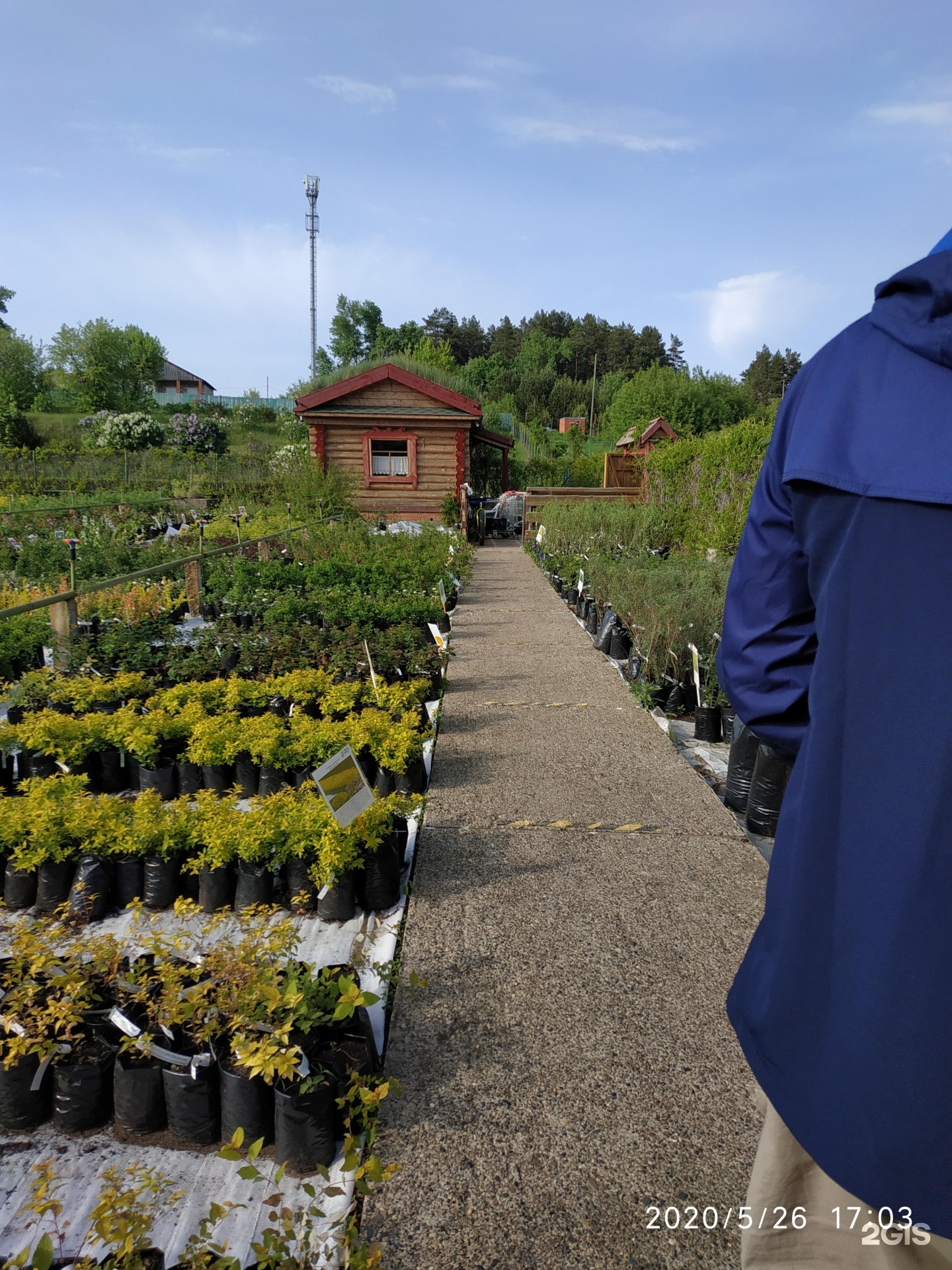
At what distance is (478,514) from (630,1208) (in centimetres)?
1740

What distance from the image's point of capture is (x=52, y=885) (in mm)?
2898

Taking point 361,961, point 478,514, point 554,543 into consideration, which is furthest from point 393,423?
point 361,961

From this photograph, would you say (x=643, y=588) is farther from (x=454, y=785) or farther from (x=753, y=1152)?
(x=753, y=1152)

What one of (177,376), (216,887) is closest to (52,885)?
(216,887)

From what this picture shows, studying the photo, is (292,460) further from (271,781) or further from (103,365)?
(103,365)

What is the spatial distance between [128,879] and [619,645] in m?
5.01

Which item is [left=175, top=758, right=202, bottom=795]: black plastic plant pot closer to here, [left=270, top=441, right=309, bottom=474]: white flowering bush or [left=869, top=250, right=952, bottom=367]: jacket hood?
[left=869, top=250, right=952, bottom=367]: jacket hood

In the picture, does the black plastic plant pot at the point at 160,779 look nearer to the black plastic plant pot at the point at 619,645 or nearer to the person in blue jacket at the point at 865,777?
the person in blue jacket at the point at 865,777

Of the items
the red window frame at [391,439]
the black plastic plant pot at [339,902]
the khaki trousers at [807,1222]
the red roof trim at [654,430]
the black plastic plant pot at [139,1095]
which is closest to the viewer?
the khaki trousers at [807,1222]

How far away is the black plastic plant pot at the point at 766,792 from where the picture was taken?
3.55m

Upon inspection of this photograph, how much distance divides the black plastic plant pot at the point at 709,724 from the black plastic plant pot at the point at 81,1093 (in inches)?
156

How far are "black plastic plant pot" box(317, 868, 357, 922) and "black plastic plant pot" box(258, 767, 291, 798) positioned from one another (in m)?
1.12

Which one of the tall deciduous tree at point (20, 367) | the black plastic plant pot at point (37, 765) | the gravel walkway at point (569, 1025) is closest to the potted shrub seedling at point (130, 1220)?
the gravel walkway at point (569, 1025)

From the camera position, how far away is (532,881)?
121 inches
